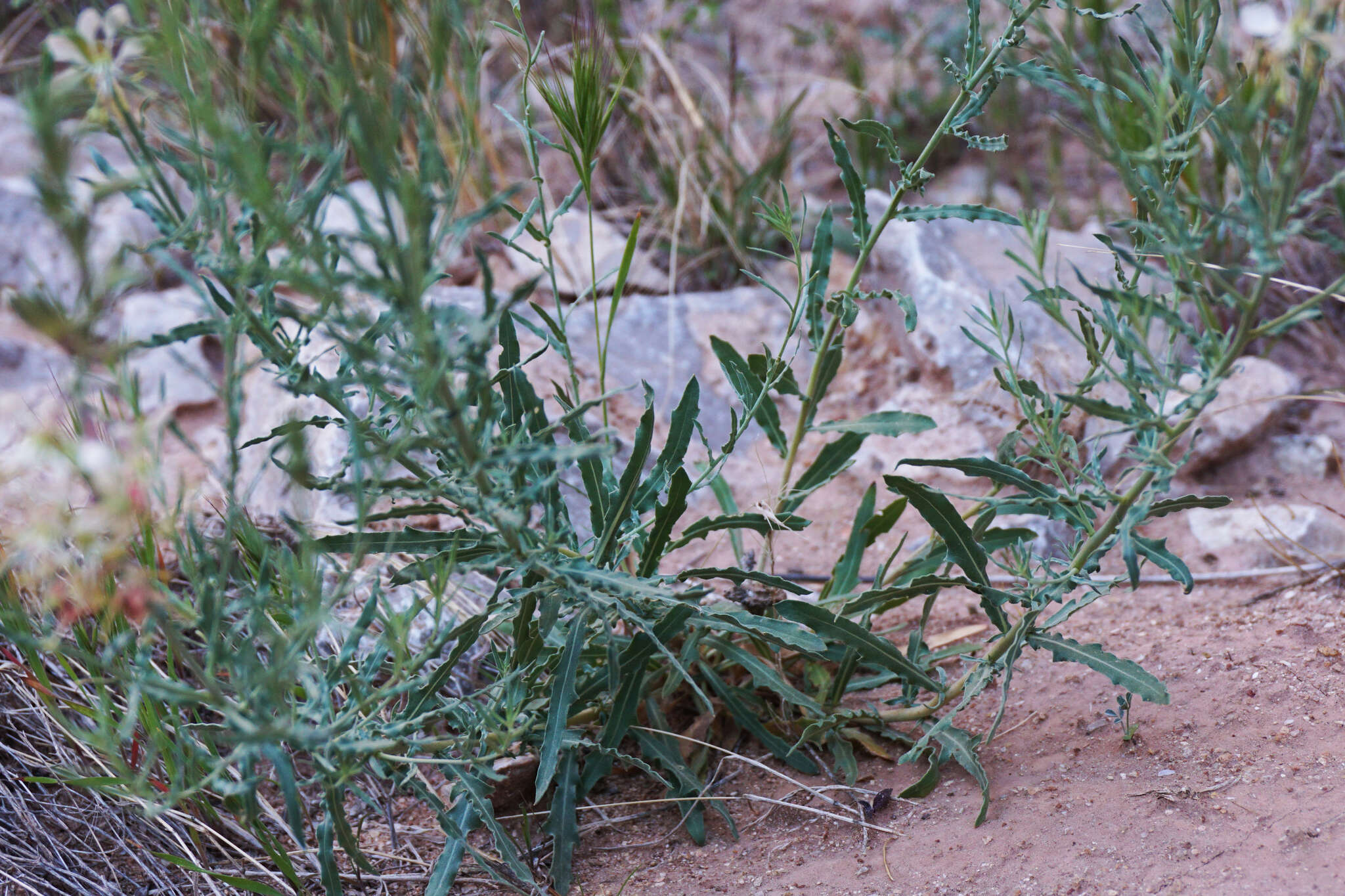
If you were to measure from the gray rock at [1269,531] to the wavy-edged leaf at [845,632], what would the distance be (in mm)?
1056

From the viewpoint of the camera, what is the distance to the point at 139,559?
Result: 5.26 ft

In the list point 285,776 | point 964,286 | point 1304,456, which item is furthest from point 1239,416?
point 285,776

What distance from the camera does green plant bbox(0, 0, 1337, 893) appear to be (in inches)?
40.9

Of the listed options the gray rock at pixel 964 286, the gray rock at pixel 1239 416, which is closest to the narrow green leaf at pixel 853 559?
the gray rock at pixel 964 286

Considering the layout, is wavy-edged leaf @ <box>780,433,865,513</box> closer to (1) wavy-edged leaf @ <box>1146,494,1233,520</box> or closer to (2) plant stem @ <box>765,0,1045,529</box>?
(2) plant stem @ <box>765,0,1045,529</box>

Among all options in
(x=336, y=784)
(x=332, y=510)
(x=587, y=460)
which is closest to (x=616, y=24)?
(x=332, y=510)

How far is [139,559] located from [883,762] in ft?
4.25

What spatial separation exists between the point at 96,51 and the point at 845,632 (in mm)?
1269

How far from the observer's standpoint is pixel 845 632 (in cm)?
163

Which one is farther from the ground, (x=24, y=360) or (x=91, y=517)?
(x=91, y=517)

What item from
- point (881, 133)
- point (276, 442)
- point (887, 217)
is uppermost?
point (881, 133)

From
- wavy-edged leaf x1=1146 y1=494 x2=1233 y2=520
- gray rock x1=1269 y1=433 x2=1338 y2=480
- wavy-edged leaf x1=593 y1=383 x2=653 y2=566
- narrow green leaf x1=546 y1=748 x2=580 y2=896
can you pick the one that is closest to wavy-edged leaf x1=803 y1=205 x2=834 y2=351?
wavy-edged leaf x1=593 y1=383 x2=653 y2=566

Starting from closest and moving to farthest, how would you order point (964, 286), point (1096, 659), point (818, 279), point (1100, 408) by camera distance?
point (1100, 408) < point (1096, 659) < point (818, 279) < point (964, 286)

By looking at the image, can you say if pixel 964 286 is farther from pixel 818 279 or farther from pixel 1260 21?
pixel 1260 21
